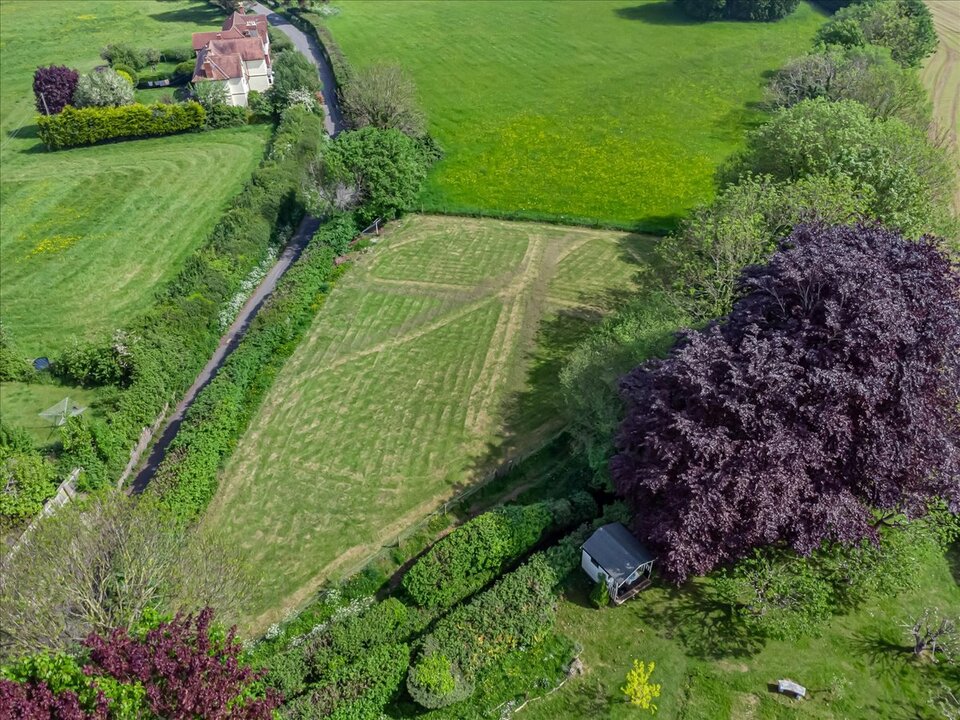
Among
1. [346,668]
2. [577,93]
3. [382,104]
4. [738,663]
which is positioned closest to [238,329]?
[346,668]

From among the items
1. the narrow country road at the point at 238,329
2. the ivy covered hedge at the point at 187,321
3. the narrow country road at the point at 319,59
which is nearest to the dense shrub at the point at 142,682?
the ivy covered hedge at the point at 187,321

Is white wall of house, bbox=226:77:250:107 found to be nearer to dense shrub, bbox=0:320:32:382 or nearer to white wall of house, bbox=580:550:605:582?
A: dense shrub, bbox=0:320:32:382

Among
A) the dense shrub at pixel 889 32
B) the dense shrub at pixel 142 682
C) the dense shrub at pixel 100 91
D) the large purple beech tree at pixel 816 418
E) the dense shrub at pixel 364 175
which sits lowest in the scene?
the dense shrub at pixel 142 682

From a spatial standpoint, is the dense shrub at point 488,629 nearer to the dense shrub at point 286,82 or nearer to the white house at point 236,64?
Result: the dense shrub at point 286,82

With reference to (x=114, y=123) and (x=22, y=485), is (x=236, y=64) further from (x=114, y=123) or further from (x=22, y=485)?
(x=22, y=485)

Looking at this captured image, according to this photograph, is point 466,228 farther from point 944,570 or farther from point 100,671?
point 100,671

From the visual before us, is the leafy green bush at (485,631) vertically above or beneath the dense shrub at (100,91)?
beneath
